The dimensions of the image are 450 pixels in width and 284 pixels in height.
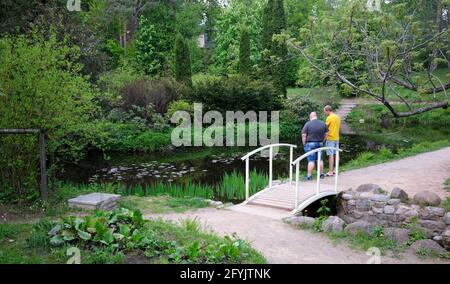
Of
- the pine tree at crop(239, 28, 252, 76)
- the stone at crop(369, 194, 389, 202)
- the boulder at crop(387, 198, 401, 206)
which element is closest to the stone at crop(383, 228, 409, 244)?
the boulder at crop(387, 198, 401, 206)

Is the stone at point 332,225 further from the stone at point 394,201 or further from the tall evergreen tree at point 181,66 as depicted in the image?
the tall evergreen tree at point 181,66

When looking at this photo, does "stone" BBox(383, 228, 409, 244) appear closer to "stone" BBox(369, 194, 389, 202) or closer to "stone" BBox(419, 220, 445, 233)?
"stone" BBox(419, 220, 445, 233)

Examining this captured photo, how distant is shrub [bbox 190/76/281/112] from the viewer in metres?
21.8

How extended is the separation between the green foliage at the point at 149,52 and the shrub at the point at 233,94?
8693 mm

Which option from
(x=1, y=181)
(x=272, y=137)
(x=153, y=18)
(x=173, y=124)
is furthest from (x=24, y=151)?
(x=153, y=18)

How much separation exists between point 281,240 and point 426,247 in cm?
218

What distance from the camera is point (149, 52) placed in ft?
100

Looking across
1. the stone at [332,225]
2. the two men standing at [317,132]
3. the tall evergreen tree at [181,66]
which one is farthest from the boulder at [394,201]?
the tall evergreen tree at [181,66]

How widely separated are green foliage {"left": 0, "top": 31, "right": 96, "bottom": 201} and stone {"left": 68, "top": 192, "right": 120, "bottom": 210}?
797mm

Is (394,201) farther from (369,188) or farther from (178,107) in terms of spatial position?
(178,107)

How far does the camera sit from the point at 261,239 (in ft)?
22.3

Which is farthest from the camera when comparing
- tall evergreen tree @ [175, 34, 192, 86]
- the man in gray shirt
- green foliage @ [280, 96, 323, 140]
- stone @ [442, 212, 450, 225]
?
tall evergreen tree @ [175, 34, 192, 86]

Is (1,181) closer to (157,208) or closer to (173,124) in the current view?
(157,208)
